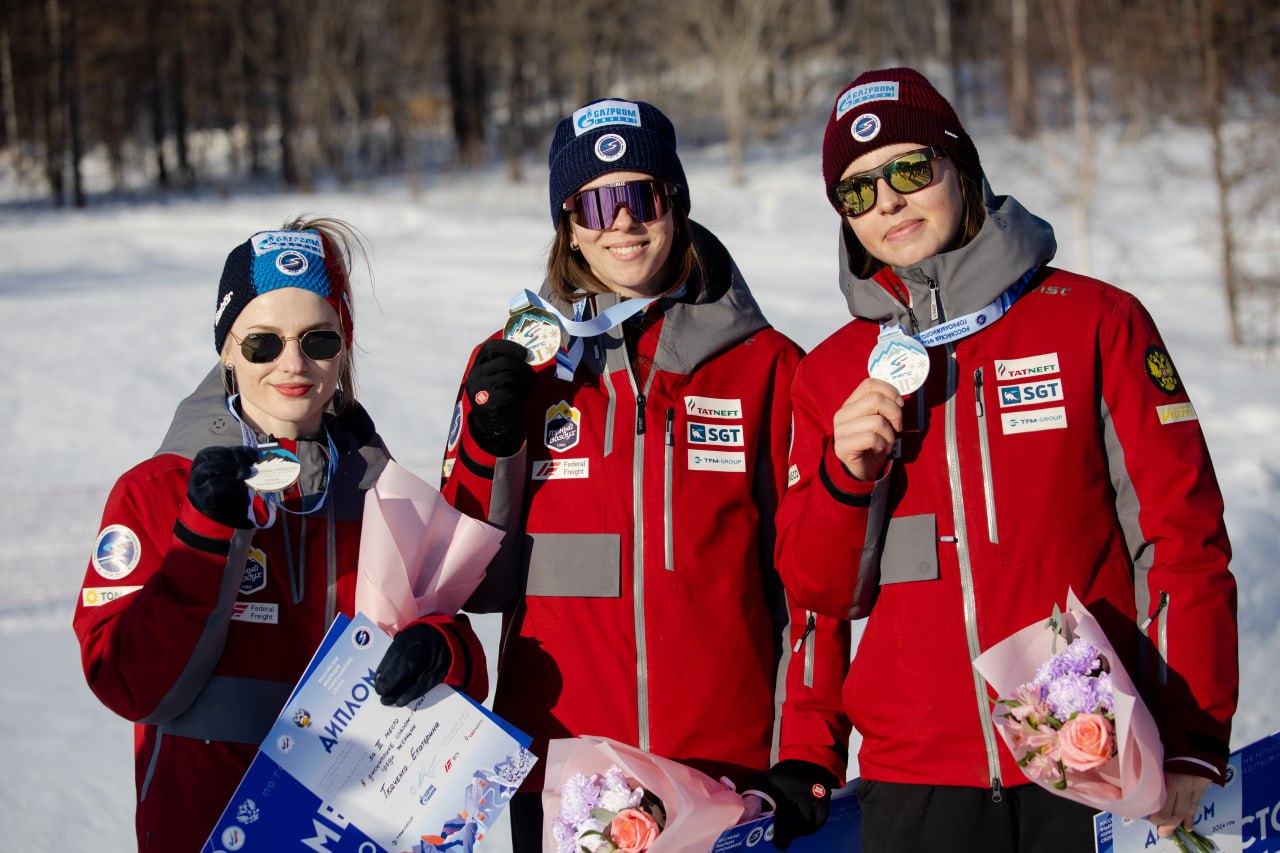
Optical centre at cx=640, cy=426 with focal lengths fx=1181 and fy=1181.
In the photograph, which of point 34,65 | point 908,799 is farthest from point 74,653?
A: point 34,65

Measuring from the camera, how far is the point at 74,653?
5828mm

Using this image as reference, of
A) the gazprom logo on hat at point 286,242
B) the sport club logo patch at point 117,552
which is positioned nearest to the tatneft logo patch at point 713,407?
the gazprom logo on hat at point 286,242

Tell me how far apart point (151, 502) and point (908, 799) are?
65.8 inches

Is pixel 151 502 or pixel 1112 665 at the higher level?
pixel 151 502

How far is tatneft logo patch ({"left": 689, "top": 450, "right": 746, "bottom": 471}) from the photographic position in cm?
270

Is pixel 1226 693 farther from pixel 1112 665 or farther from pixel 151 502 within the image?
pixel 151 502

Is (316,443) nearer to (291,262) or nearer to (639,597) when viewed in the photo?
(291,262)

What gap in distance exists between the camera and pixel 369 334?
1288 centimetres

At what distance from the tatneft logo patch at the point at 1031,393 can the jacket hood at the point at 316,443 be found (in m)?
1.35

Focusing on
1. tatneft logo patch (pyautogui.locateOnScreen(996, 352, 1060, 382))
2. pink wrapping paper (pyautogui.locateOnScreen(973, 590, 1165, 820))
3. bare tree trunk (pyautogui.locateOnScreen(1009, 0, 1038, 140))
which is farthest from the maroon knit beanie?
bare tree trunk (pyautogui.locateOnScreen(1009, 0, 1038, 140))

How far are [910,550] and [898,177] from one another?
2.63ft

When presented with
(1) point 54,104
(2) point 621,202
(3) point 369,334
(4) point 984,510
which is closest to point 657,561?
(4) point 984,510

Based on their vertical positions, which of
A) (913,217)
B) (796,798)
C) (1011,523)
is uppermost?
(913,217)

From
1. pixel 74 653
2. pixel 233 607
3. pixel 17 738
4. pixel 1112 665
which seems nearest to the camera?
pixel 1112 665
